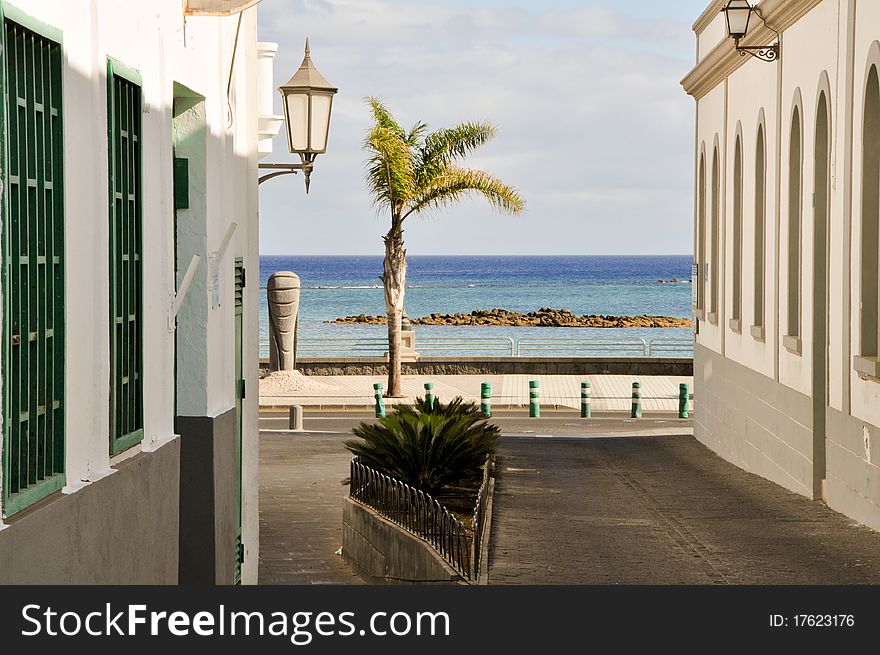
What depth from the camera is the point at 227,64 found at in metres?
9.82

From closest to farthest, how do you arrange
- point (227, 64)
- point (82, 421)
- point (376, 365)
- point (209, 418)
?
point (82, 421) → point (209, 418) → point (227, 64) → point (376, 365)

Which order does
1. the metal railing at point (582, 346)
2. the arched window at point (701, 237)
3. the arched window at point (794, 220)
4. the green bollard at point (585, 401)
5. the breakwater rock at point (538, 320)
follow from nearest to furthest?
the arched window at point (794, 220) → the arched window at point (701, 237) → the green bollard at point (585, 401) → the metal railing at point (582, 346) → the breakwater rock at point (538, 320)

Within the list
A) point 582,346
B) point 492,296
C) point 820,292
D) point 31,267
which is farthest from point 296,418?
point 492,296

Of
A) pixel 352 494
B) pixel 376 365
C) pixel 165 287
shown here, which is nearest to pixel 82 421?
pixel 165 287

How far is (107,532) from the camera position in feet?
20.6

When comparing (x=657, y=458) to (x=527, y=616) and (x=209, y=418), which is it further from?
(x=527, y=616)

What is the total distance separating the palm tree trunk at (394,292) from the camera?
3244cm

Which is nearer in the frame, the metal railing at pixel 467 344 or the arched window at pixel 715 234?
the arched window at pixel 715 234

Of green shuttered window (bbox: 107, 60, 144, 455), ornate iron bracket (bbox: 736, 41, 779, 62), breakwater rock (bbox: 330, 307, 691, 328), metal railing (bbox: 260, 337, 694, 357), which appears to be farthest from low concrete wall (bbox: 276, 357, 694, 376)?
breakwater rock (bbox: 330, 307, 691, 328)

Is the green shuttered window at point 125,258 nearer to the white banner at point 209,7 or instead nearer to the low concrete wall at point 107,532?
the low concrete wall at point 107,532

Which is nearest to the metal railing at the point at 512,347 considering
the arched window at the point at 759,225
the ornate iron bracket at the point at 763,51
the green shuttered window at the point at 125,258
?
the arched window at the point at 759,225

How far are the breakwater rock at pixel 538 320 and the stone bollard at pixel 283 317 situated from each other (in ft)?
157

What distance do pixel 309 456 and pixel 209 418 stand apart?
1274 cm

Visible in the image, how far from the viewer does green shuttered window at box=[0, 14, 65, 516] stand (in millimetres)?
5152
